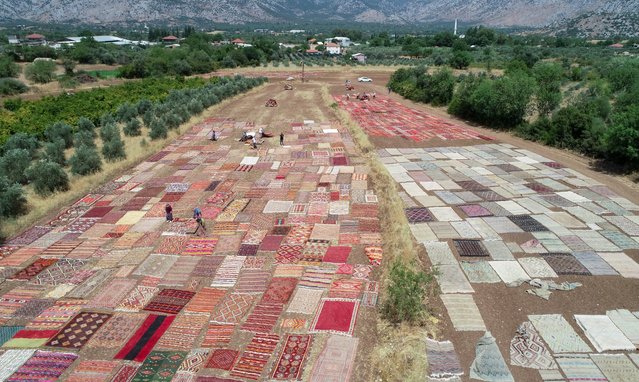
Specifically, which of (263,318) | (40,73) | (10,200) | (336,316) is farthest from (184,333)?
(40,73)

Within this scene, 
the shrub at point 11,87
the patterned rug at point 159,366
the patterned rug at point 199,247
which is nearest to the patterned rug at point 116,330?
the patterned rug at point 159,366

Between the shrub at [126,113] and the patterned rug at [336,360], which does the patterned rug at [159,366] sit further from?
the shrub at [126,113]

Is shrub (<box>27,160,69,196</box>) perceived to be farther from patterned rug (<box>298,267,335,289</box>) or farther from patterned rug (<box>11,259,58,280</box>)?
patterned rug (<box>298,267,335,289</box>)

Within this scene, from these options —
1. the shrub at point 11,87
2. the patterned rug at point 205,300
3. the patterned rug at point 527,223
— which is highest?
the shrub at point 11,87


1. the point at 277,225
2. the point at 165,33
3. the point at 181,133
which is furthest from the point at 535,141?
the point at 165,33

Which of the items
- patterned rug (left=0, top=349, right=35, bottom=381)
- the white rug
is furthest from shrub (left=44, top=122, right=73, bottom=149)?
the white rug

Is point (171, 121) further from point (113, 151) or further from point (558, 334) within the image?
point (558, 334)
